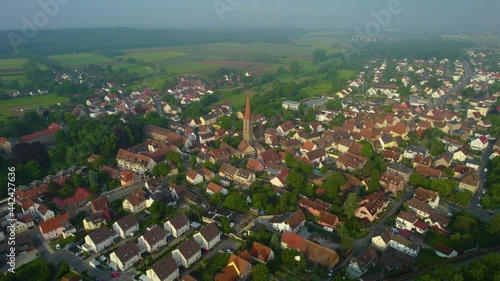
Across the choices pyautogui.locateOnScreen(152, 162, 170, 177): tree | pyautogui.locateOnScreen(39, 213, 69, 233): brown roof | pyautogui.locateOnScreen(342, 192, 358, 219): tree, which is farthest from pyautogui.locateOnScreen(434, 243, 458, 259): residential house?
pyautogui.locateOnScreen(39, 213, 69, 233): brown roof

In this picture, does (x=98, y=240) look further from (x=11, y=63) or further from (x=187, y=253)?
(x=11, y=63)

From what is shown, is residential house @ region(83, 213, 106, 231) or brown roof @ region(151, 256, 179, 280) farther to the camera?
residential house @ region(83, 213, 106, 231)

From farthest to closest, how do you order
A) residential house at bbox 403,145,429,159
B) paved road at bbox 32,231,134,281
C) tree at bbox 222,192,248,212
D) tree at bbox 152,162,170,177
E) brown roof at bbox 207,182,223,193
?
residential house at bbox 403,145,429,159, tree at bbox 152,162,170,177, brown roof at bbox 207,182,223,193, tree at bbox 222,192,248,212, paved road at bbox 32,231,134,281

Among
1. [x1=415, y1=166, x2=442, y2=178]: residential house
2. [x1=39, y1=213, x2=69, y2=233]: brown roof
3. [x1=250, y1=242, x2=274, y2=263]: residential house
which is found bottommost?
[x1=415, y1=166, x2=442, y2=178]: residential house

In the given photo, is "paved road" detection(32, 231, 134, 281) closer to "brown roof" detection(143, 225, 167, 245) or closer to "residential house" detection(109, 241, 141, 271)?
"residential house" detection(109, 241, 141, 271)

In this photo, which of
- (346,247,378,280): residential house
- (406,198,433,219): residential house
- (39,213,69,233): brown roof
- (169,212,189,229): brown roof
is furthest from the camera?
(406,198,433,219): residential house

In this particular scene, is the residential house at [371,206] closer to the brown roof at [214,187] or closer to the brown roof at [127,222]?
the brown roof at [214,187]

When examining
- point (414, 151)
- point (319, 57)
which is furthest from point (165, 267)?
point (319, 57)

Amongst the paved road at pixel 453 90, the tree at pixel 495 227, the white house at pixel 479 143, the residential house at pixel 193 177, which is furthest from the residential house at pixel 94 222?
the paved road at pixel 453 90
